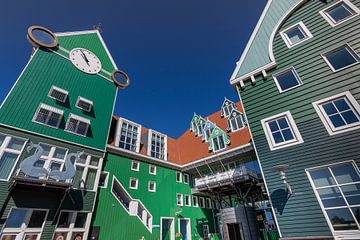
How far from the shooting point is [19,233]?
422 inches

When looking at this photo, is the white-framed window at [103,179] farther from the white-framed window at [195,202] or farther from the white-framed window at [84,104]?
the white-framed window at [195,202]

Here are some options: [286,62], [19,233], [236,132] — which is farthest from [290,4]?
[19,233]

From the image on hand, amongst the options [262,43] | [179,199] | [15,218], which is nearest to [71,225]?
[15,218]

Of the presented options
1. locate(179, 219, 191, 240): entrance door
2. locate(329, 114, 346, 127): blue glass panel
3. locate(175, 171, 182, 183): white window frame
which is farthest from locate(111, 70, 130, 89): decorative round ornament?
locate(329, 114, 346, 127): blue glass panel

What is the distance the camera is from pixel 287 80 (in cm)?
1171

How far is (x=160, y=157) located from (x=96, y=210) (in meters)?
9.19

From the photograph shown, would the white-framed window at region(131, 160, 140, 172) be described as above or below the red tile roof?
below

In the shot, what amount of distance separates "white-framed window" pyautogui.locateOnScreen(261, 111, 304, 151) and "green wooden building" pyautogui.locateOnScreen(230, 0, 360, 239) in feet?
0.16

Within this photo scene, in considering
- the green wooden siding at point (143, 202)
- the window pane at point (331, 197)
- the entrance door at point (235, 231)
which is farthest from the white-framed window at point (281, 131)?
the green wooden siding at point (143, 202)

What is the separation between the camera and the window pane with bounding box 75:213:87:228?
13.3 metres

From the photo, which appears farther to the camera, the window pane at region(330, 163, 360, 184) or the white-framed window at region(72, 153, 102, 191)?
the white-framed window at region(72, 153, 102, 191)

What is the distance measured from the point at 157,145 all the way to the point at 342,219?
1812 centimetres

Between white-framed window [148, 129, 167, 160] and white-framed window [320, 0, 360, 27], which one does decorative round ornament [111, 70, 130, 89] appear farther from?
white-framed window [320, 0, 360, 27]

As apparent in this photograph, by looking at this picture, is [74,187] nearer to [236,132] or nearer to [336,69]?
[236,132]
